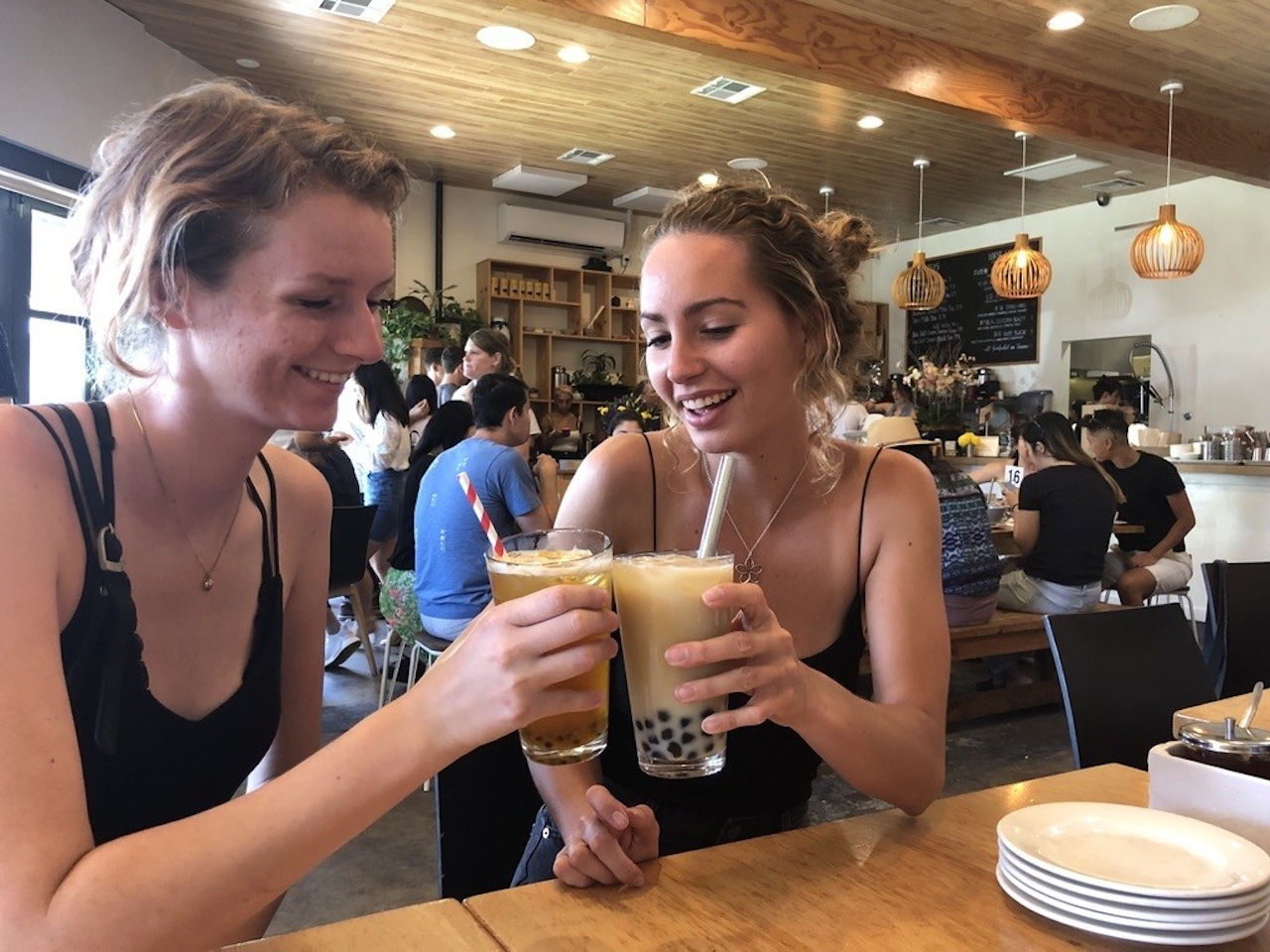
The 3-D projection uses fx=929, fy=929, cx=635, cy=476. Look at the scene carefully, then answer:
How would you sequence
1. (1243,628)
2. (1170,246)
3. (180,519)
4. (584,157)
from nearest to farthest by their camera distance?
(180,519) → (1243,628) → (1170,246) → (584,157)

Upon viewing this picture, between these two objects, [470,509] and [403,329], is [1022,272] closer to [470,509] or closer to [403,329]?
[403,329]

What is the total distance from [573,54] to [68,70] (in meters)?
2.69

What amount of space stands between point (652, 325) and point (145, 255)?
0.68 meters

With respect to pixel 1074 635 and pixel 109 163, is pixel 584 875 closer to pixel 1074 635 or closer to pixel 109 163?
pixel 109 163

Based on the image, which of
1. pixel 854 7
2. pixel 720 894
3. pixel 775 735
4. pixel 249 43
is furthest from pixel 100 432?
pixel 249 43

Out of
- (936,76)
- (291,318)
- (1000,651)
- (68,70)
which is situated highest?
(936,76)

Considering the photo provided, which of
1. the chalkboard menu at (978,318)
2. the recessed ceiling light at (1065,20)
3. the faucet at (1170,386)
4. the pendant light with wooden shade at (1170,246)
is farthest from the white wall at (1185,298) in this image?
the recessed ceiling light at (1065,20)

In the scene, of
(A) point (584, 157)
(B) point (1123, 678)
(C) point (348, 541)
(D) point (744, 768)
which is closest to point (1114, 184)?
(A) point (584, 157)

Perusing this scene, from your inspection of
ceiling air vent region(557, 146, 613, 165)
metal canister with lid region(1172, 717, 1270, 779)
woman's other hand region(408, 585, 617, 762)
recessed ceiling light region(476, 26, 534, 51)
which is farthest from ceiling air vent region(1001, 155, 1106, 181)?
woman's other hand region(408, 585, 617, 762)

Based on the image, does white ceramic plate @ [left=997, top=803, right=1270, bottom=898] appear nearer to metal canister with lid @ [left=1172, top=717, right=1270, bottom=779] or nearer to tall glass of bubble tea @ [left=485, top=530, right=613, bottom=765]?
metal canister with lid @ [left=1172, top=717, right=1270, bottom=779]

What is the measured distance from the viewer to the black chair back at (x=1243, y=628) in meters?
2.61

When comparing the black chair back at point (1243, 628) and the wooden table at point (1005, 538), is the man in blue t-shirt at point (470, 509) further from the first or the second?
the wooden table at point (1005, 538)

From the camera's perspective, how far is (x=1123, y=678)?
192 cm

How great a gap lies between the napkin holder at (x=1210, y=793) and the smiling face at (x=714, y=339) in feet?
2.25
